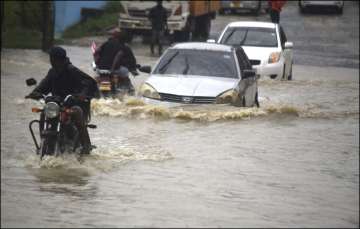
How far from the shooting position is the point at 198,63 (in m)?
16.9

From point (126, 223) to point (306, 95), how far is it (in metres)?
12.8

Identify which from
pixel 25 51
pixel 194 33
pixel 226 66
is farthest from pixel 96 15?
pixel 226 66

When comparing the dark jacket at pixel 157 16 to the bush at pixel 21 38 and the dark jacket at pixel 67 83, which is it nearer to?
the bush at pixel 21 38

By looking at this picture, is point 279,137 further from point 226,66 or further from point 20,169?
point 20,169

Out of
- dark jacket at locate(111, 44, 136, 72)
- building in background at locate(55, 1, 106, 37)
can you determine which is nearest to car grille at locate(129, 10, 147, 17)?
building in background at locate(55, 1, 106, 37)

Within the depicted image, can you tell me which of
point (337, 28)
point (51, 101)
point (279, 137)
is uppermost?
point (51, 101)

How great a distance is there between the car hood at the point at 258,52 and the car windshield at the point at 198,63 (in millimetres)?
5392

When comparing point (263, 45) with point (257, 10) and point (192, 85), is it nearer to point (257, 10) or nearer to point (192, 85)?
point (192, 85)

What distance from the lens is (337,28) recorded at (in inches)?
1795

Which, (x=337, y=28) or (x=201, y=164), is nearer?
(x=201, y=164)

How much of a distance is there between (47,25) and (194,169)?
18513mm

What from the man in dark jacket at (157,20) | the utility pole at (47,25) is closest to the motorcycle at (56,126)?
the utility pole at (47,25)

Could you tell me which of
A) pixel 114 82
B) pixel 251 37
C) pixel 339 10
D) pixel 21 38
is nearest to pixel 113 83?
pixel 114 82

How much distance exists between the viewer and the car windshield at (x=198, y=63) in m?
16.7
